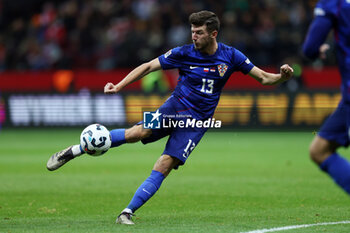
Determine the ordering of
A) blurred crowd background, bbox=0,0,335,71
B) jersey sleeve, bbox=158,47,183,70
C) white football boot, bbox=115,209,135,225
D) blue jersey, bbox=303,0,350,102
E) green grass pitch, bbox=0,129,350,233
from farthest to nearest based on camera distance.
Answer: blurred crowd background, bbox=0,0,335,71 → jersey sleeve, bbox=158,47,183,70 → green grass pitch, bbox=0,129,350,233 → white football boot, bbox=115,209,135,225 → blue jersey, bbox=303,0,350,102

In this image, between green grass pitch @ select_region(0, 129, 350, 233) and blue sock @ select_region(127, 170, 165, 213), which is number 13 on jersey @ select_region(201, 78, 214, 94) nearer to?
blue sock @ select_region(127, 170, 165, 213)

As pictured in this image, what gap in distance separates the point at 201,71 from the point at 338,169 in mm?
2189

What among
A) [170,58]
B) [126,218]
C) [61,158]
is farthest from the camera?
[61,158]

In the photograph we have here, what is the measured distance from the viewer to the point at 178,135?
6.73 metres

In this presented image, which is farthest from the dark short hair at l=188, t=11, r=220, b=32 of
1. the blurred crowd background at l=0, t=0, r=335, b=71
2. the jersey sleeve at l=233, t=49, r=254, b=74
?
the blurred crowd background at l=0, t=0, r=335, b=71

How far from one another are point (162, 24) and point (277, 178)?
1129cm

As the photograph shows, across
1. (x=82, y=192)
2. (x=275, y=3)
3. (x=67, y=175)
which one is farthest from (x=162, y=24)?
(x=82, y=192)

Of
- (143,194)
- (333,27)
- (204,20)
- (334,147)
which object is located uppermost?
(333,27)

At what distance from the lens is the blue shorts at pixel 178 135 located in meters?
6.65

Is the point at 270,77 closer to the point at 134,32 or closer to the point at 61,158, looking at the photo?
the point at 61,158

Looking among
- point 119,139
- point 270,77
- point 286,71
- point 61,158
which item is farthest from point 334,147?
point 61,158

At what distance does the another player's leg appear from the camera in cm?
511

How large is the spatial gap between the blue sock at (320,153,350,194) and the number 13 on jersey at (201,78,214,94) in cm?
201

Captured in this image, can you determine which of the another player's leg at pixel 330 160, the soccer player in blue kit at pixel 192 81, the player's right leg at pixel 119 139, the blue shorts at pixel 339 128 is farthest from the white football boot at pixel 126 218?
the blue shorts at pixel 339 128
